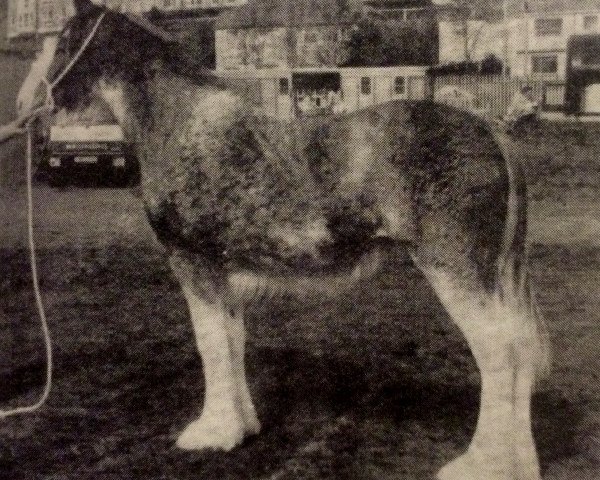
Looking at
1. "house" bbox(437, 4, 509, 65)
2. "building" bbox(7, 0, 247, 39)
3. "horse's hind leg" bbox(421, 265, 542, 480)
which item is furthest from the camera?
"building" bbox(7, 0, 247, 39)

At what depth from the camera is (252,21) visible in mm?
1716

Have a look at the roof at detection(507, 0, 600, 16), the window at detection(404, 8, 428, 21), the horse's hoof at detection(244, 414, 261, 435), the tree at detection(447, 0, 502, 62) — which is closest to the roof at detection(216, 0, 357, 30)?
the window at detection(404, 8, 428, 21)

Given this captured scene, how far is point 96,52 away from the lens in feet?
5.15

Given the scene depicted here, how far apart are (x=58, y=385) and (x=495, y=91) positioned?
123 cm

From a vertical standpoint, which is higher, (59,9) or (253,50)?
(59,9)

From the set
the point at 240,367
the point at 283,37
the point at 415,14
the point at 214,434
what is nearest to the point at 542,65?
the point at 415,14

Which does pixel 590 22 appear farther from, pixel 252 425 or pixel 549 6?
pixel 252 425

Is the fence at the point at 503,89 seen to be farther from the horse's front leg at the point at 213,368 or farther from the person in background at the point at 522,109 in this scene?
the horse's front leg at the point at 213,368

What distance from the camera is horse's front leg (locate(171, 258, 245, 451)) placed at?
1.55 meters

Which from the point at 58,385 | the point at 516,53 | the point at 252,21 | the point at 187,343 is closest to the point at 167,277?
the point at 187,343

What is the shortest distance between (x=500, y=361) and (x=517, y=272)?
0.55 feet

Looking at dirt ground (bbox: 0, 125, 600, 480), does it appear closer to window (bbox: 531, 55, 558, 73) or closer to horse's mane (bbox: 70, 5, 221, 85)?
window (bbox: 531, 55, 558, 73)

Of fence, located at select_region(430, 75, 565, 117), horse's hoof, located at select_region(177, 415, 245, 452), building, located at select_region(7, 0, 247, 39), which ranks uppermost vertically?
building, located at select_region(7, 0, 247, 39)

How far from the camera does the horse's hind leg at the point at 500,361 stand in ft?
4.45
